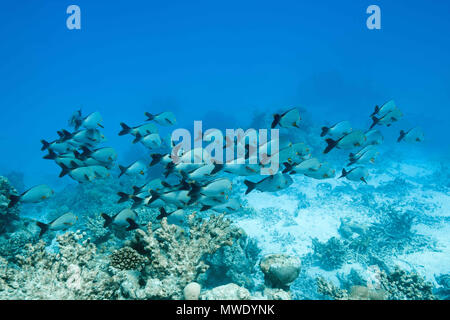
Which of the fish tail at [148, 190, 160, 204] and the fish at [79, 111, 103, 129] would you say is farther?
the fish at [79, 111, 103, 129]

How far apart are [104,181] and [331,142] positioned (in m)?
13.8

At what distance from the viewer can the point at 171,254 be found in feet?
14.6

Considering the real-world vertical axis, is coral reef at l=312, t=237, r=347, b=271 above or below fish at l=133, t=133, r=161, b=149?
below

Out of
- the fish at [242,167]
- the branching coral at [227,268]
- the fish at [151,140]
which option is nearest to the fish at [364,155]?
the fish at [242,167]

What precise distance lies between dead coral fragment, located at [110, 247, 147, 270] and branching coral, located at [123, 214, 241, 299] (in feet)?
0.53

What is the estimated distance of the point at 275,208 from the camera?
39.3ft

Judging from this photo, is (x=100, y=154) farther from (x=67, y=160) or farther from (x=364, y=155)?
(x=364, y=155)

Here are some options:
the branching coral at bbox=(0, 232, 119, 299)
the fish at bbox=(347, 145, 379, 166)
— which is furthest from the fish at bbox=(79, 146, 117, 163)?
the fish at bbox=(347, 145, 379, 166)

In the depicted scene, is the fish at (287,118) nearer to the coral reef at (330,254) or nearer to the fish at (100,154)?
Result: the fish at (100,154)

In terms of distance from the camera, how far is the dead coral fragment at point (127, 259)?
448 centimetres

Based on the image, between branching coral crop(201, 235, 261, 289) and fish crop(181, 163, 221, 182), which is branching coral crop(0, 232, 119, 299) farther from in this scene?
branching coral crop(201, 235, 261, 289)

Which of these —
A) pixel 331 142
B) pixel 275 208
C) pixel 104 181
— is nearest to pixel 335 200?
pixel 275 208

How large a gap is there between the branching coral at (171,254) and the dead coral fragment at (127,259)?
0.16 m

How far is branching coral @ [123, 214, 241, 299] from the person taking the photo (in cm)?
373
